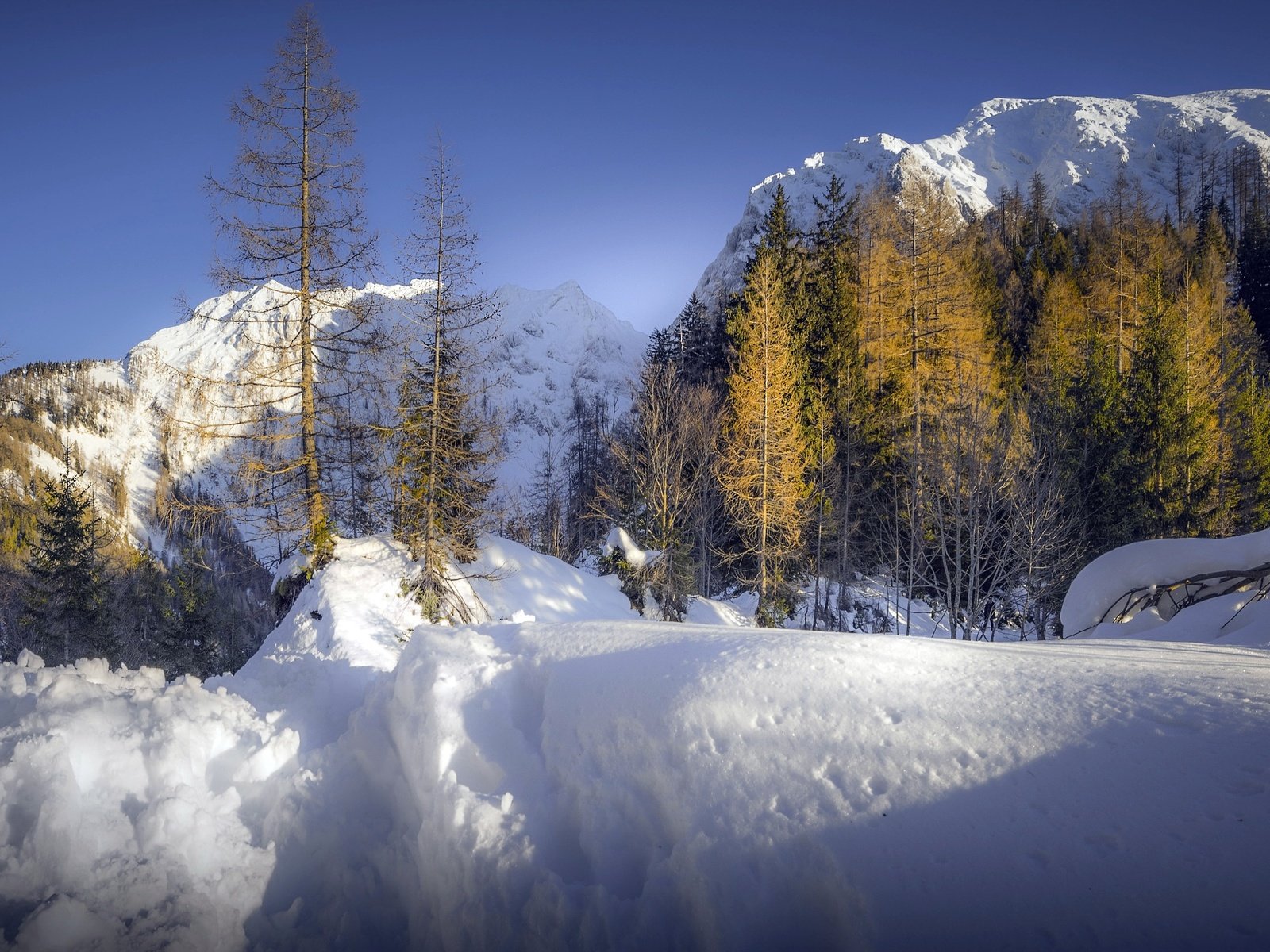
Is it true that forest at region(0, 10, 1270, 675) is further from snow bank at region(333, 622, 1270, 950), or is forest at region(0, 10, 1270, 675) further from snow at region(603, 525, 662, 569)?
snow bank at region(333, 622, 1270, 950)

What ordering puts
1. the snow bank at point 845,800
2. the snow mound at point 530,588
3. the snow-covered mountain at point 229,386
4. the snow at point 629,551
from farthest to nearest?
1. the snow at point 629,551
2. the snow mound at point 530,588
3. the snow-covered mountain at point 229,386
4. the snow bank at point 845,800

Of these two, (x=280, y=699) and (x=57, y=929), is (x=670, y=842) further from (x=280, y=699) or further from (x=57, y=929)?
(x=280, y=699)

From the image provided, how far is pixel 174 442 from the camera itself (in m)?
9.55

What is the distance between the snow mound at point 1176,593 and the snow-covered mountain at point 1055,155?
6189 centimetres

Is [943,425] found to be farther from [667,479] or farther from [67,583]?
[67,583]

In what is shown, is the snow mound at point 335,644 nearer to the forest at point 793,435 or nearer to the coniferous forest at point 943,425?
the forest at point 793,435

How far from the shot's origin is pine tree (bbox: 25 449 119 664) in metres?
20.7

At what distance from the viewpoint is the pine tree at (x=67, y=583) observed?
67.8 feet

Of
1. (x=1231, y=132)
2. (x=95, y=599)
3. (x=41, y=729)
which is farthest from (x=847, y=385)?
(x=1231, y=132)

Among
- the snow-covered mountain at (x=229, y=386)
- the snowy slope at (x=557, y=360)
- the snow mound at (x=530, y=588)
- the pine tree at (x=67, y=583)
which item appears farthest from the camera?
the snowy slope at (x=557, y=360)

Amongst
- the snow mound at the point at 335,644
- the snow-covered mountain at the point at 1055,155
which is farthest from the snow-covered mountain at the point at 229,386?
the snow-covered mountain at the point at 1055,155

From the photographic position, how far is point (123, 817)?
2.67 metres

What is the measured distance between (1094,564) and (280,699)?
387 inches

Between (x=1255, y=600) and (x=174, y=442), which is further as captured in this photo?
(x=174, y=442)
